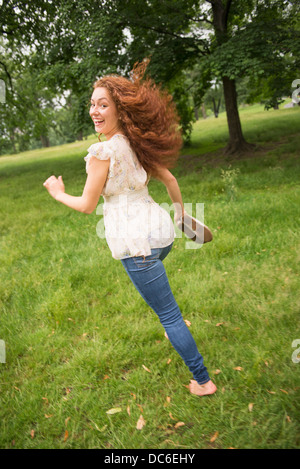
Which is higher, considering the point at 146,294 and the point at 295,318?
the point at 146,294

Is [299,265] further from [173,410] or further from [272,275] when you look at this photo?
[173,410]

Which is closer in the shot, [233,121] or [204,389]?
[204,389]

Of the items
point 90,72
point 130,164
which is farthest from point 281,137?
point 130,164

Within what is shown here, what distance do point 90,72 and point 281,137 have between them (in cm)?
843

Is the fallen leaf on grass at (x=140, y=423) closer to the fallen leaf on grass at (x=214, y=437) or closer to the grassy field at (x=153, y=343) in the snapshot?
the grassy field at (x=153, y=343)

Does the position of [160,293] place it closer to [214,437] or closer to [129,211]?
[129,211]

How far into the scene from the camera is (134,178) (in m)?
1.98

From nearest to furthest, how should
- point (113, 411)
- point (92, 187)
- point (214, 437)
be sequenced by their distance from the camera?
1. point (92, 187)
2. point (214, 437)
3. point (113, 411)

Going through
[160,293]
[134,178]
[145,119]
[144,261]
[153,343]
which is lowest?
[153,343]

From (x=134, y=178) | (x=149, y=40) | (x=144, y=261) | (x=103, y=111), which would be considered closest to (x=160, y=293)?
(x=144, y=261)

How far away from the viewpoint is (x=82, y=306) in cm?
366

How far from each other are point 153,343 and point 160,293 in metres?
1.13

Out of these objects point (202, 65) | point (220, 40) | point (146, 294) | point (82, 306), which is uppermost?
point (220, 40)

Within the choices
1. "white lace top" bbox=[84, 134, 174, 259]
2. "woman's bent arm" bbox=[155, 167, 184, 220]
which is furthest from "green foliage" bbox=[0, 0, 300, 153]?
"white lace top" bbox=[84, 134, 174, 259]
